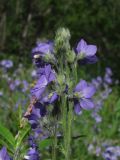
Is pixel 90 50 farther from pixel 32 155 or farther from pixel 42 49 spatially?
pixel 32 155

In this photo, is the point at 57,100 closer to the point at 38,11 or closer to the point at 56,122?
the point at 56,122

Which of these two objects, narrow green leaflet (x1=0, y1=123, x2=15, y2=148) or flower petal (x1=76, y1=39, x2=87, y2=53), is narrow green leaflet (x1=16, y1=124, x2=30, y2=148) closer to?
narrow green leaflet (x1=0, y1=123, x2=15, y2=148)

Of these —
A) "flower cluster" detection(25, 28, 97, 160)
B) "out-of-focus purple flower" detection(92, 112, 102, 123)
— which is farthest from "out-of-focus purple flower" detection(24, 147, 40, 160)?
"out-of-focus purple flower" detection(92, 112, 102, 123)

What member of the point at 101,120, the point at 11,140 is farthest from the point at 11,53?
the point at 11,140

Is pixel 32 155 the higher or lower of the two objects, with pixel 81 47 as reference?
lower

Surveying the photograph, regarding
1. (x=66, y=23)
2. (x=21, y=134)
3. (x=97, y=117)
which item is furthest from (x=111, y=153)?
(x=66, y=23)

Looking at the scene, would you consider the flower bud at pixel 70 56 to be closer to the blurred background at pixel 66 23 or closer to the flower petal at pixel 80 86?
the flower petal at pixel 80 86
